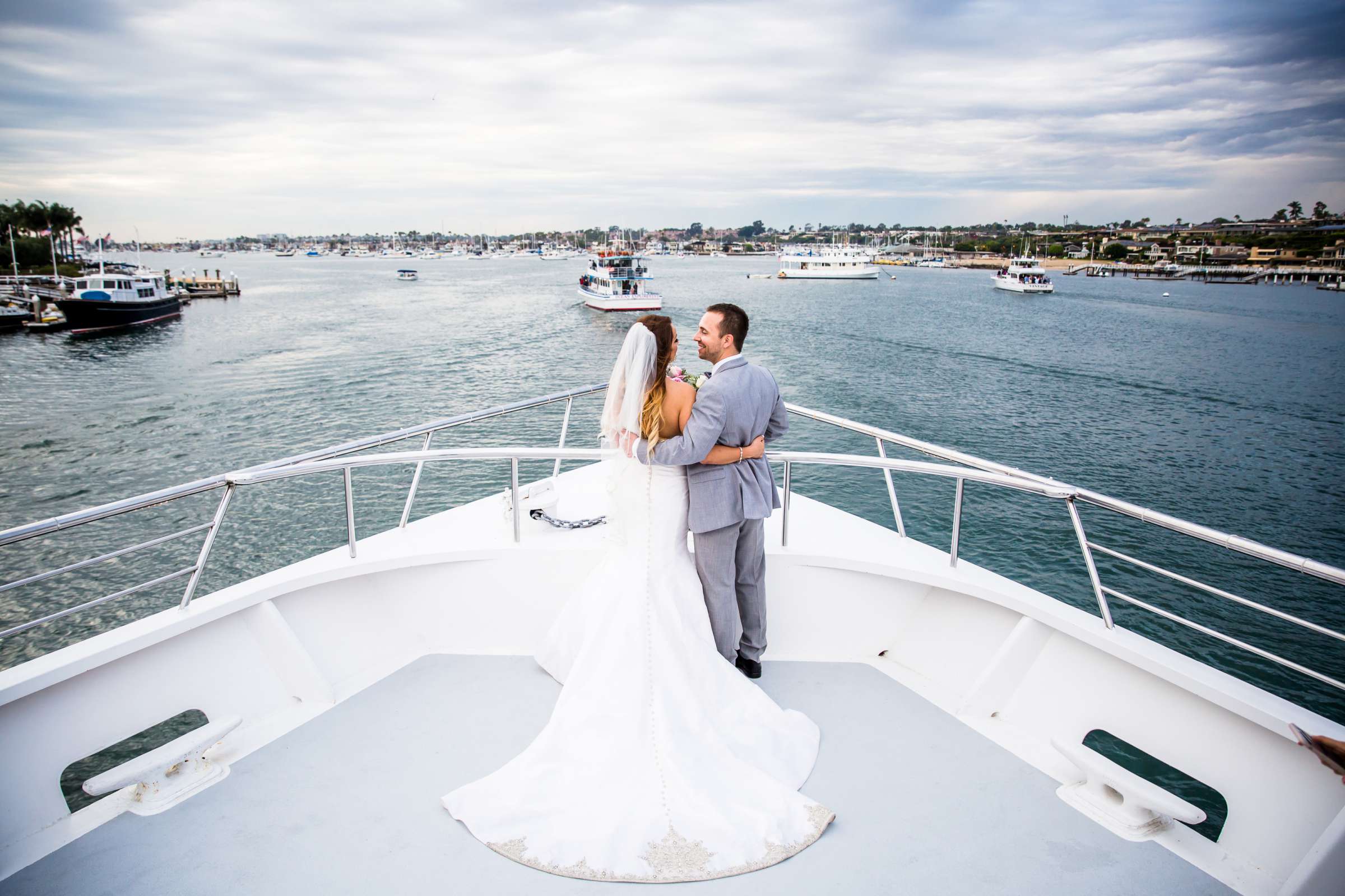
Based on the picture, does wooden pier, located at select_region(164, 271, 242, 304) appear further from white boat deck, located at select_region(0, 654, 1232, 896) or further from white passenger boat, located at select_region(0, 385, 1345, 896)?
white boat deck, located at select_region(0, 654, 1232, 896)

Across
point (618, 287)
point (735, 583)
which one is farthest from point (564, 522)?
point (618, 287)

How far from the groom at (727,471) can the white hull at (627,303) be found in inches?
1682

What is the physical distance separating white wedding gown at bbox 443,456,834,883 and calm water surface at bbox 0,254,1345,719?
9147 mm

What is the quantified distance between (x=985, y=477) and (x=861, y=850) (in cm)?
144

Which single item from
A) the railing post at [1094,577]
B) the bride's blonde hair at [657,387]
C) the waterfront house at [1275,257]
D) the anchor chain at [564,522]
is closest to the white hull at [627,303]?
the anchor chain at [564,522]

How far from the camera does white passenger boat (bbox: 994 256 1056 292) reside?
69750 mm

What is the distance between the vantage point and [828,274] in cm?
8600

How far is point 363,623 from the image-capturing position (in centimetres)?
323

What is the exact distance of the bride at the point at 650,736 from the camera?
215 cm

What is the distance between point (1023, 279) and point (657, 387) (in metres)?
82.0

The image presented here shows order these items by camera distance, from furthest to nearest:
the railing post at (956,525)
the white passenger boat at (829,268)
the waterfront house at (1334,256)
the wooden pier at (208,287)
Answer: the waterfront house at (1334,256) < the white passenger boat at (829,268) < the wooden pier at (208,287) < the railing post at (956,525)

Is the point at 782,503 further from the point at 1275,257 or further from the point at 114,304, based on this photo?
the point at 1275,257

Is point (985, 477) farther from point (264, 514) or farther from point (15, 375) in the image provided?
point (15, 375)

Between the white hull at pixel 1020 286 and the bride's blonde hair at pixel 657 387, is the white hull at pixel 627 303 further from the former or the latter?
the bride's blonde hair at pixel 657 387
